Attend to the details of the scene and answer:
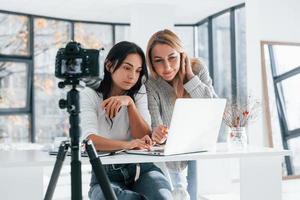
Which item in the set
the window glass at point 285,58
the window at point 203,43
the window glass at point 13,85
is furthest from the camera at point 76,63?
the window at point 203,43

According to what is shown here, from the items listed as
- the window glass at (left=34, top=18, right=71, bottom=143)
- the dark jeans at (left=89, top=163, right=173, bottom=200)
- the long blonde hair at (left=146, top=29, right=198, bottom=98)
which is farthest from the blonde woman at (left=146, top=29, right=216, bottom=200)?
the window glass at (left=34, top=18, right=71, bottom=143)

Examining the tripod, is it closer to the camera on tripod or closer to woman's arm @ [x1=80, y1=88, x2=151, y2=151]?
the camera on tripod

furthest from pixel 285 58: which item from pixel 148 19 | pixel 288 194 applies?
pixel 148 19

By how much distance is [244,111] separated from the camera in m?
2.02

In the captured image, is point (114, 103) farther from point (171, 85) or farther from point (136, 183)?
point (171, 85)

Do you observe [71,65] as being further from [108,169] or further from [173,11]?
[173,11]

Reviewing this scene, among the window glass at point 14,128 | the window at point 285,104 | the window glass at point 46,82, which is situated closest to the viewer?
the window at point 285,104

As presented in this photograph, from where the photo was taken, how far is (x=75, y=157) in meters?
1.33

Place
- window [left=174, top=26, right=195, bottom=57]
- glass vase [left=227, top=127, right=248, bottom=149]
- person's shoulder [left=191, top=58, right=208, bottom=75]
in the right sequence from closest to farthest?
glass vase [left=227, top=127, right=248, bottom=149] → person's shoulder [left=191, top=58, right=208, bottom=75] → window [left=174, top=26, right=195, bottom=57]

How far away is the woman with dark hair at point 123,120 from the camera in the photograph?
1.68 m

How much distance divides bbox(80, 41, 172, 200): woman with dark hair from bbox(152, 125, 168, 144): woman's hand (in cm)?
4

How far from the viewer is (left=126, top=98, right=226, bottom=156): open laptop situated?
5.24 ft

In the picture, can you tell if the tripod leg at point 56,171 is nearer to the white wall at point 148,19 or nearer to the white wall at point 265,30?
the white wall at point 265,30

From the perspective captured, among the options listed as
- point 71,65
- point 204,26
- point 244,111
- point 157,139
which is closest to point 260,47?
→ point 204,26
